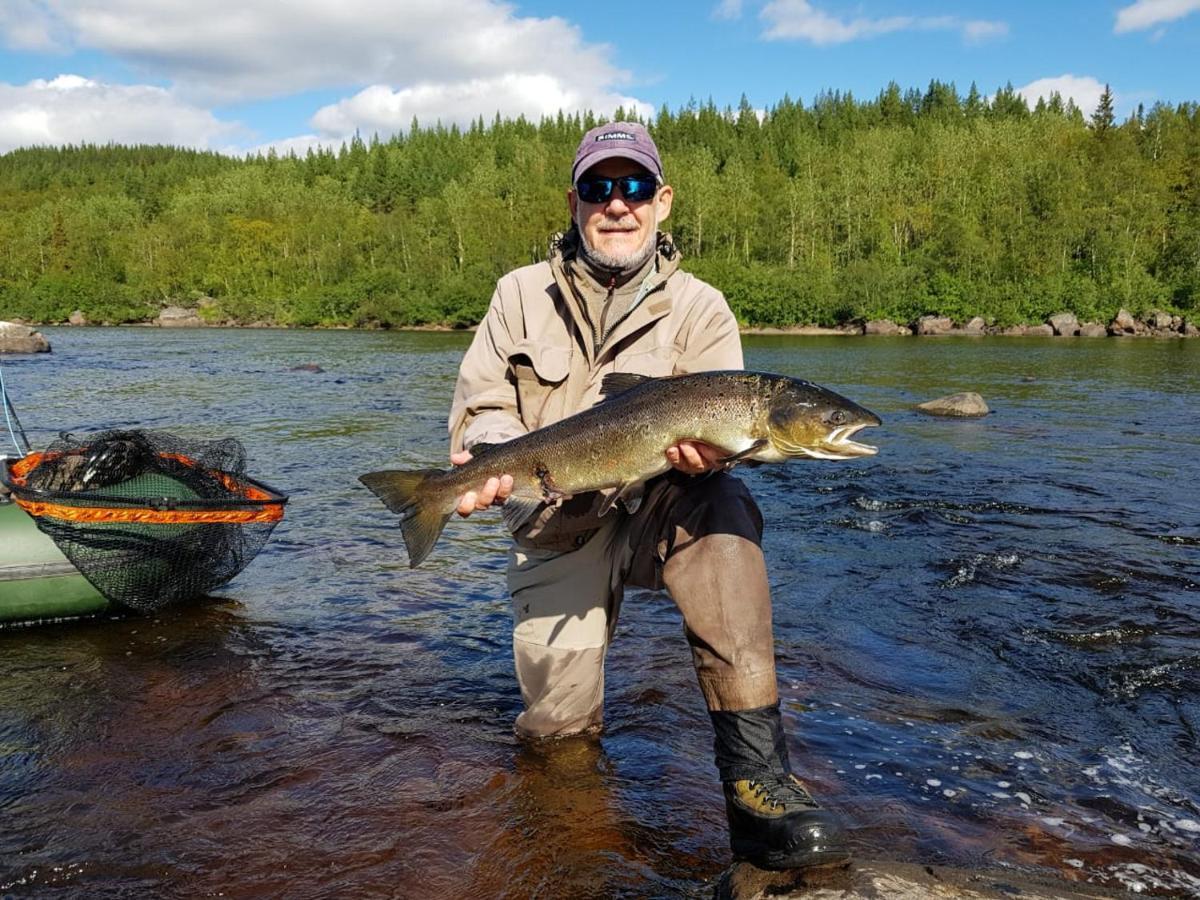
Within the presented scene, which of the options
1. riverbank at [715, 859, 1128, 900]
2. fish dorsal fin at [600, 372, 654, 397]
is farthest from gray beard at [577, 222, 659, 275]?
riverbank at [715, 859, 1128, 900]

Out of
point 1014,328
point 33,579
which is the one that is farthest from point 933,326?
point 33,579

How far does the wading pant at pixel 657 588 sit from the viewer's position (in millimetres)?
3545

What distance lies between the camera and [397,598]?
7.25 metres

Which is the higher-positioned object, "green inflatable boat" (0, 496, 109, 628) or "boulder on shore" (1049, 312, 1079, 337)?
"boulder on shore" (1049, 312, 1079, 337)

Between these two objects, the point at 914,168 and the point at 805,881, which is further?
the point at 914,168

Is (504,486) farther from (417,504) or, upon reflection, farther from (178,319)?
(178,319)

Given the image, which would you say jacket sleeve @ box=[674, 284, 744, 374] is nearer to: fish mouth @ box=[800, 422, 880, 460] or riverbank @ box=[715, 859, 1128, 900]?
fish mouth @ box=[800, 422, 880, 460]

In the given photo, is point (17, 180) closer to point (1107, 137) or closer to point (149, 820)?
point (1107, 137)

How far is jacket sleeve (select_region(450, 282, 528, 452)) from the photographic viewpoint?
443 cm

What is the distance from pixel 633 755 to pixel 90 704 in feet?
10.3

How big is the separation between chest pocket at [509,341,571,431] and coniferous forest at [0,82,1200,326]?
5586 centimetres

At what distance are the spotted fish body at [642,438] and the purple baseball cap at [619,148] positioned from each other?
1097 mm

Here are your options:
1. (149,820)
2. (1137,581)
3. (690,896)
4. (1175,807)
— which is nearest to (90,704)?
(149,820)

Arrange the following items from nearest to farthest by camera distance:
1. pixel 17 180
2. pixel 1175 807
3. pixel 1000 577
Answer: pixel 1175 807
pixel 1000 577
pixel 17 180
